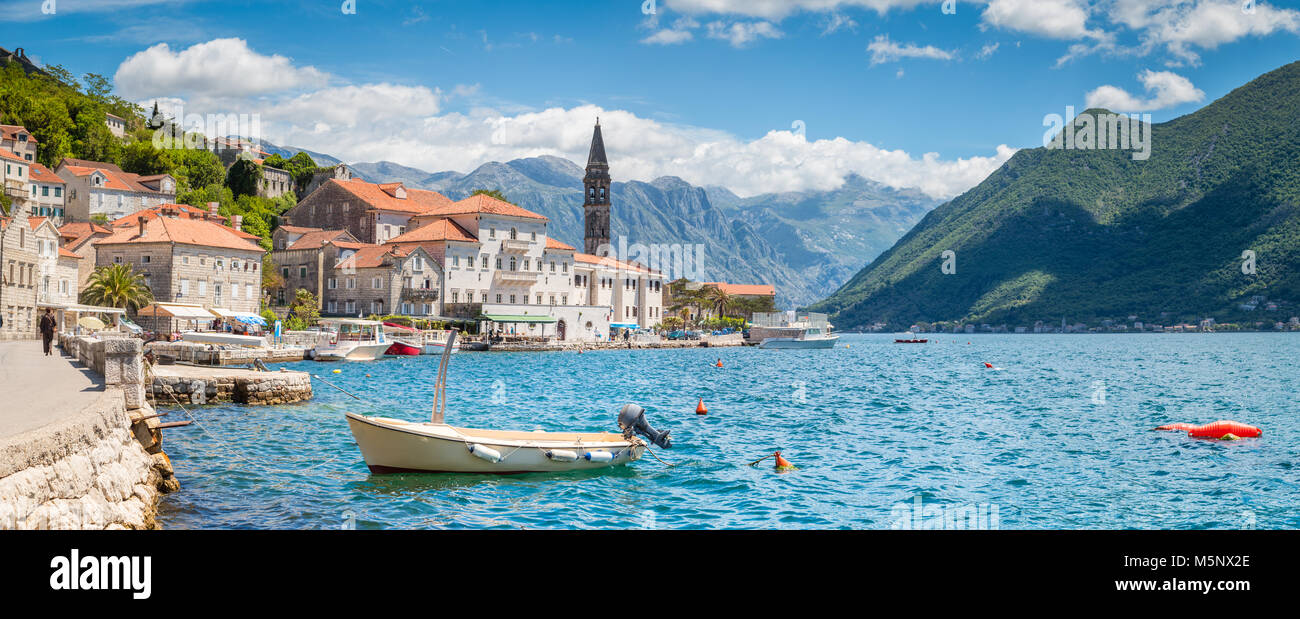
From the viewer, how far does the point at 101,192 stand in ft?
258

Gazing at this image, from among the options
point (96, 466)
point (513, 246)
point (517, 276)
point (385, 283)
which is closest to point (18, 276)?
point (385, 283)

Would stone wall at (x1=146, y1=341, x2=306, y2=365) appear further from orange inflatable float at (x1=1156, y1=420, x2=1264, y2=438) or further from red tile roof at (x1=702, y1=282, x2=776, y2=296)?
red tile roof at (x1=702, y1=282, x2=776, y2=296)

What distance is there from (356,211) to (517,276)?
677 inches

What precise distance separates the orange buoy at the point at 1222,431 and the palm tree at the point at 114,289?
187 feet

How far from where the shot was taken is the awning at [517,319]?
272 feet

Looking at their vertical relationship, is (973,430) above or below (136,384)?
below

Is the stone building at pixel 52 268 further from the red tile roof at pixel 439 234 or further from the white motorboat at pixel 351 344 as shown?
the red tile roof at pixel 439 234

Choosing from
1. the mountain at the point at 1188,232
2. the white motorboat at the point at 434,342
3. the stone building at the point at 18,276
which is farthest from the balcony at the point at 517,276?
the mountain at the point at 1188,232

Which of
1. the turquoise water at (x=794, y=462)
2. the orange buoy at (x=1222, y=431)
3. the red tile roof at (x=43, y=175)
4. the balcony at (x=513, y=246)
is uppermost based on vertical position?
the red tile roof at (x=43, y=175)

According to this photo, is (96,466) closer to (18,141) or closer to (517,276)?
(517,276)
